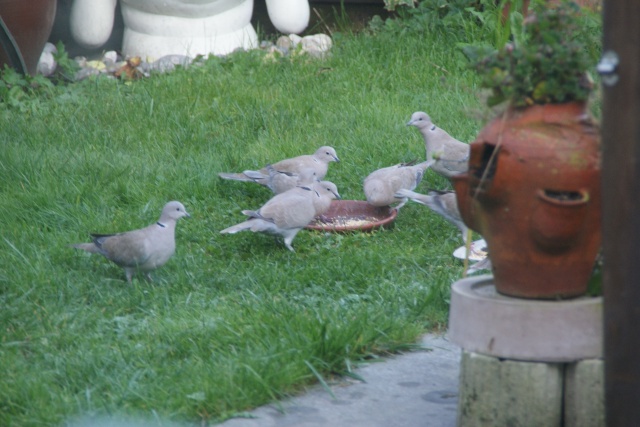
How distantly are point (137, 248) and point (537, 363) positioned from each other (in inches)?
96.5

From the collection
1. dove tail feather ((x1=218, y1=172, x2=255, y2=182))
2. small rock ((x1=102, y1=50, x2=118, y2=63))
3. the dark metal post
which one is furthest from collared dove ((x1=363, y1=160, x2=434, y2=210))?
small rock ((x1=102, y1=50, x2=118, y2=63))

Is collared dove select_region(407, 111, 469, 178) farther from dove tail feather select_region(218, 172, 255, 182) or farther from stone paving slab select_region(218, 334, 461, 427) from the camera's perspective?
stone paving slab select_region(218, 334, 461, 427)

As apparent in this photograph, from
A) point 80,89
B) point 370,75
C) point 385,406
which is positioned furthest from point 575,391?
point 80,89

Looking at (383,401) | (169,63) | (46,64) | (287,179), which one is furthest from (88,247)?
(46,64)

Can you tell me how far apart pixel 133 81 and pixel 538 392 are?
251 inches

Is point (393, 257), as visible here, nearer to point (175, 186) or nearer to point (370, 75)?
point (175, 186)

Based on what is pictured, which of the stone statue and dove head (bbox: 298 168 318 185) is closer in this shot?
dove head (bbox: 298 168 318 185)

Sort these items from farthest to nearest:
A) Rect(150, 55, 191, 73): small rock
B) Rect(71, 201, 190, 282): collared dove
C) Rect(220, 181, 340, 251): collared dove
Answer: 1. Rect(150, 55, 191, 73): small rock
2. Rect(220, 181, 340, 251): collared dove
3. Rect(71, 201, 190, 282): collared dove

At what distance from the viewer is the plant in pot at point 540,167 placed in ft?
8.93

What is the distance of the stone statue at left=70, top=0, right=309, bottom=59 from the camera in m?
8.87

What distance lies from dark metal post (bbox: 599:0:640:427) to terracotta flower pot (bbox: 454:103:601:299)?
490 millimetres

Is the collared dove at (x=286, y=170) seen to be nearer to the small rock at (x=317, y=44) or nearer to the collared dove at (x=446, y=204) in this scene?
the collared dove at (x=446, y=204)

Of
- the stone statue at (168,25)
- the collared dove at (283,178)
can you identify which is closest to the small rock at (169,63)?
the stone statue at (168,25)

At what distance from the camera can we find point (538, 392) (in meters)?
2.82
